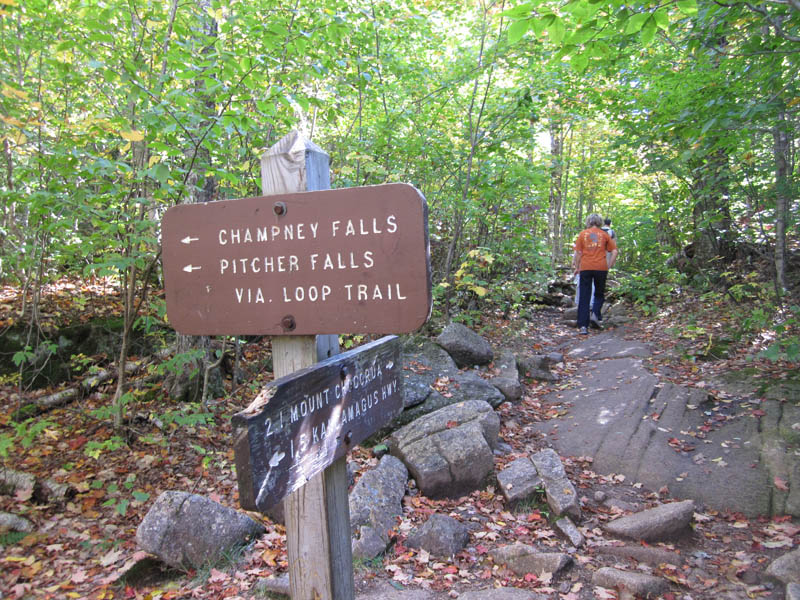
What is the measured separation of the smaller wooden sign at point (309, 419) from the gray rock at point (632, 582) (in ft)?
7.03

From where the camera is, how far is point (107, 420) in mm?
5270

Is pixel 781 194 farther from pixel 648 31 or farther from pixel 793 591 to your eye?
pixel 793 591

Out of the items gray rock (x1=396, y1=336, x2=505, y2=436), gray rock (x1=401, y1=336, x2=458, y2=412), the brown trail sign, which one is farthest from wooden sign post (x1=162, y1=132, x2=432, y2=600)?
gray rock (x1=401, y1=336, x2=458, y2=412)

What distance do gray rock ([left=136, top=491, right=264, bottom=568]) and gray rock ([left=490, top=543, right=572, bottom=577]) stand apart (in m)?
1.96

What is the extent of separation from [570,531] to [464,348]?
3645mm

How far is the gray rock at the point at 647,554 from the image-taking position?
3.36 meters

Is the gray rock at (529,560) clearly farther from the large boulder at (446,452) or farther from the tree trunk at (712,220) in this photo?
the tree trunk at (712,220)

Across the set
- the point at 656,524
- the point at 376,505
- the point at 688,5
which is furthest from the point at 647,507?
the point at 688,5

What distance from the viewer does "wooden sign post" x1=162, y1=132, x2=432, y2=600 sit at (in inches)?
59.2

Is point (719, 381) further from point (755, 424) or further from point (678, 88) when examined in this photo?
point (678, 88)

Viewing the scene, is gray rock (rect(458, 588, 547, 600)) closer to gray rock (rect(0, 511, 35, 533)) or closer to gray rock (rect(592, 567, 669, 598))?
gray rock (rect(592, 567, 669, 598))

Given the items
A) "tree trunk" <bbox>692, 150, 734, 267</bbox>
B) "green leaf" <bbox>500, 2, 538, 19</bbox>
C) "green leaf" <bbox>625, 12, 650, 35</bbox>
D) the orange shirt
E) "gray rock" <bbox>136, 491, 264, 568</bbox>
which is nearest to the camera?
"green leaf" <bbox>500, 2, 538, 19</bbox>

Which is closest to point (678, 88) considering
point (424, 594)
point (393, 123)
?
point (393, 123)

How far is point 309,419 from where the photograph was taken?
157 cm
